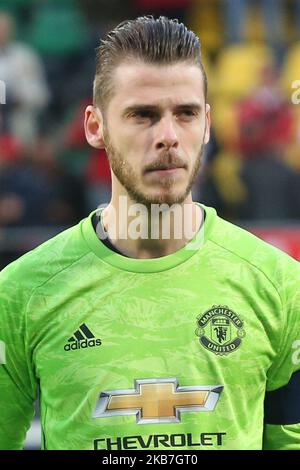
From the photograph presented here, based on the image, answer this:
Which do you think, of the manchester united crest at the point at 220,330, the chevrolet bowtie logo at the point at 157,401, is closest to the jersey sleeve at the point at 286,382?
the manchester united crest at the point at 220,330

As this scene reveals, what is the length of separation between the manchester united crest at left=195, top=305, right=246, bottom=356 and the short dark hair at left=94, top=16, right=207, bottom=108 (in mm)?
666

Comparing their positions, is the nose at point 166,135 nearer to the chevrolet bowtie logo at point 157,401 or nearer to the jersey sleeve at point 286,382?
the jersey sleeve at point 286,382

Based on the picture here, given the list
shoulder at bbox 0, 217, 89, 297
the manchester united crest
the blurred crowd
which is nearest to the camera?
the manchester united crest

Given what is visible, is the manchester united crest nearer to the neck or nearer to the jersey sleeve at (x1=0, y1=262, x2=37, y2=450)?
the neck

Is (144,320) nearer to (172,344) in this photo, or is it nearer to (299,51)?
(172,344)

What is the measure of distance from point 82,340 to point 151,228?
401 mm

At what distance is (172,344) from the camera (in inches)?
120

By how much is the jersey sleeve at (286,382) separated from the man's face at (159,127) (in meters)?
0.44

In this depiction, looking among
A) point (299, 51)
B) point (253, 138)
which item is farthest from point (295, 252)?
point (299, 51)

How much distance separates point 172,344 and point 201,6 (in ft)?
25.0

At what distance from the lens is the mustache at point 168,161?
295cm

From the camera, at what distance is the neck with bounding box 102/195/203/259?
3.12 meters

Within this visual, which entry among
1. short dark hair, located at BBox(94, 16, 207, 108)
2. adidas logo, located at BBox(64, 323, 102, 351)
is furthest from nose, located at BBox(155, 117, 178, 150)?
adidas logo, located at BBox(64, 323, 102, 351)

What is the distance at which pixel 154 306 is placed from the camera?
3090mm
